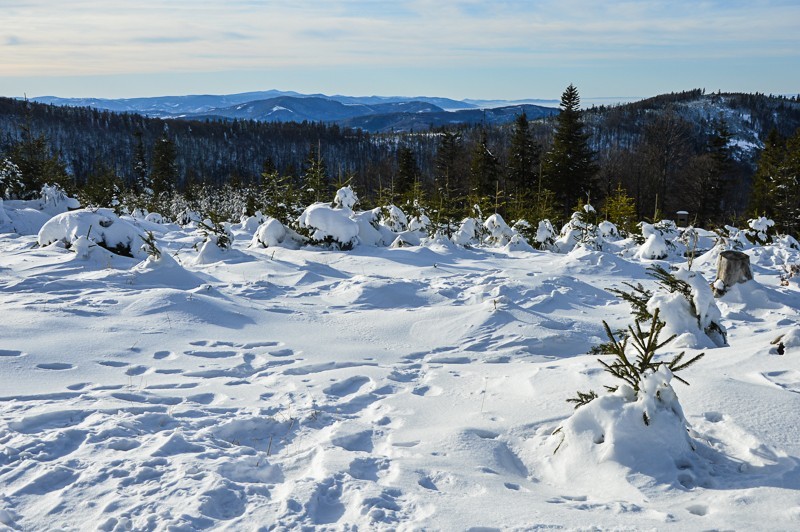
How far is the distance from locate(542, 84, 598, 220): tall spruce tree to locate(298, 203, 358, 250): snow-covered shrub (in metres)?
26.5

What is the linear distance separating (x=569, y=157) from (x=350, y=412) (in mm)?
34533

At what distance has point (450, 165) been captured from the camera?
1681 inches

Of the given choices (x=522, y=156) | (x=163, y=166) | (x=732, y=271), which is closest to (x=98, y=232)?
(x=732, y=271)

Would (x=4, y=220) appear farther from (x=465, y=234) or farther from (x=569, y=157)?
(x=569, y=157)

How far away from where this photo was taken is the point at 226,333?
6098mm

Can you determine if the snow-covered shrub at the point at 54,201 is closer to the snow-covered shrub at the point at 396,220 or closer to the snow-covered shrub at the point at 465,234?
the snow-covered shrub at the point at 396,220

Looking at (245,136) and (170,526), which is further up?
(245,136)

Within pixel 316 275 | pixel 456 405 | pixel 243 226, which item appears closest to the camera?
pixel 456 405

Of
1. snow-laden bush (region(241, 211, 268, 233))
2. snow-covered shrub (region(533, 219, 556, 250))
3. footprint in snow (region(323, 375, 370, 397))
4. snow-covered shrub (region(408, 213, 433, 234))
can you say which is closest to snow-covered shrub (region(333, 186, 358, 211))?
snow-covered shrub (region(408, 213, 433, 234))

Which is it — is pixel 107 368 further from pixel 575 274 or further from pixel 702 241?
pixel 702 241

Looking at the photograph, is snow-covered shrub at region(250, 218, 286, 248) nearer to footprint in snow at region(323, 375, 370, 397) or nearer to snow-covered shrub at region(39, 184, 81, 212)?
footprint in snow at region(323, 375, 370, 397)

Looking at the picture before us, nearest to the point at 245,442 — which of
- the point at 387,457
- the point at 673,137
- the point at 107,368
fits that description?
the point at 387,457

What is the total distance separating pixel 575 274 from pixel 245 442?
7.94 metres

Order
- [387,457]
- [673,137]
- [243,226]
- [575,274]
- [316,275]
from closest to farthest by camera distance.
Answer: [387,457] < [316,275] < [575,274] < [243,226] < [673,137]
